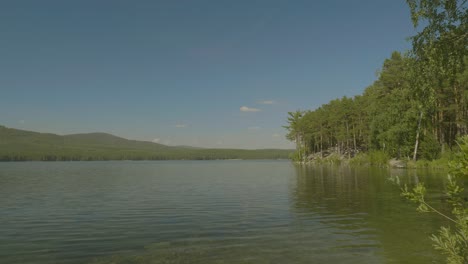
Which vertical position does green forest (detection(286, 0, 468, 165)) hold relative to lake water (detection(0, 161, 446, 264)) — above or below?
above

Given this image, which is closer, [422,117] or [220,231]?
[220,231]

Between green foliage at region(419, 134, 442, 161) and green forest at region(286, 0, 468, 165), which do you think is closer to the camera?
green forest at region(286, 0, 468, 165)

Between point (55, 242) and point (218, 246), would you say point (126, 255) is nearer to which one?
point (218, 246)

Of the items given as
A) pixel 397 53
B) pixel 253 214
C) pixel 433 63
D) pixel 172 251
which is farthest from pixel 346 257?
pixel 397 53

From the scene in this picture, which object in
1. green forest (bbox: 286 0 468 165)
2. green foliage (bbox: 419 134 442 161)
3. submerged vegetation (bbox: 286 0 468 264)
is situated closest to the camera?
submerged vegetation (bbox: 286 0 468 264)

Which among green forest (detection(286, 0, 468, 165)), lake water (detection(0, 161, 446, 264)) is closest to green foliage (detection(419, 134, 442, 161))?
green forest (detection(286, 0, 468, 165))

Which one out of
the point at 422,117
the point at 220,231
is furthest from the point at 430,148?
the point at 220,231

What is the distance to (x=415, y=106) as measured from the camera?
5406 cm

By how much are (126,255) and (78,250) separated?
90.9 inches

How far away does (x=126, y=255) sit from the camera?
37.2 ft

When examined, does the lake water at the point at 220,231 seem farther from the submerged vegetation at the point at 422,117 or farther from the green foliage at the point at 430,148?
the green foliage at the point at 430,148

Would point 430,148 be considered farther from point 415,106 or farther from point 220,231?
point 220,231

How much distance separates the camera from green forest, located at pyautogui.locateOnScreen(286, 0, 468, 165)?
15.5 meters

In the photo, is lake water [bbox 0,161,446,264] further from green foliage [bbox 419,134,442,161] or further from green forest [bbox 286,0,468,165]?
green foliage [bbox 419,134,442,161]
